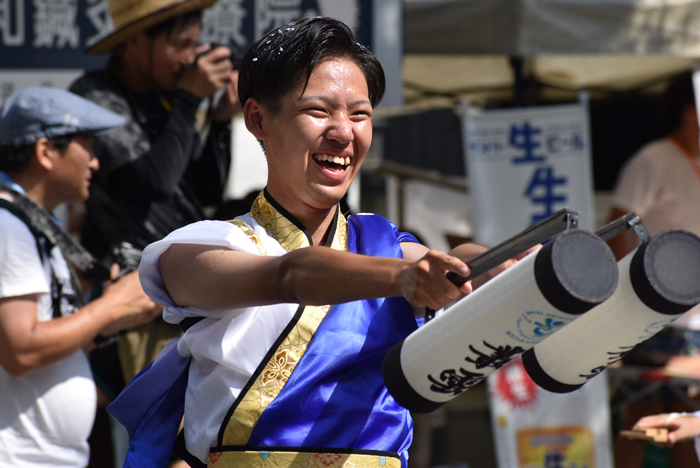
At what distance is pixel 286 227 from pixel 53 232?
4.33ft

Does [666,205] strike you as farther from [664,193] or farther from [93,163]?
[93,163]

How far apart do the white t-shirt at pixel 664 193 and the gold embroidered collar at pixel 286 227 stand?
2.85 metres

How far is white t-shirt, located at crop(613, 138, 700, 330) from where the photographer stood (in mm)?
4051

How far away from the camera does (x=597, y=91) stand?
5.63 meters

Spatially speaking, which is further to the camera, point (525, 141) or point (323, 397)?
point (525, 141)

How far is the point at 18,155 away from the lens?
2.57 m

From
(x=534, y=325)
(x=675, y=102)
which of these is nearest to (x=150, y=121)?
(x=534, y=325)

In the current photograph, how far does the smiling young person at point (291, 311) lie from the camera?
139 centimetres

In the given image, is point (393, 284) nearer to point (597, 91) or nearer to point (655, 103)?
point (597, 91)

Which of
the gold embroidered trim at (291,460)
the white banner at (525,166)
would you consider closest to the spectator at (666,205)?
the white banner at (525,166)

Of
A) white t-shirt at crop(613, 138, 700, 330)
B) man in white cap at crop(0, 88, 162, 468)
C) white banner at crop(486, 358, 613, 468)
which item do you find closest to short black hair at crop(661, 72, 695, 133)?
white t-shirt at crop(613, 138, 700, 330)

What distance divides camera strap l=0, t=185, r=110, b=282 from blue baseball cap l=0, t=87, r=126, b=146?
0.19 m

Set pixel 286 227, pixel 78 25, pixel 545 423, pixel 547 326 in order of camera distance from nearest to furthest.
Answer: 1. pixel 547 326
2. pixel 286 227
3. pixel 78 25
4. pixel 545 423

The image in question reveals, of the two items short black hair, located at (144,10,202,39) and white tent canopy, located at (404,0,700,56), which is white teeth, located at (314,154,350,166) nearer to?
short black hair, located at (144,10,202,39)
